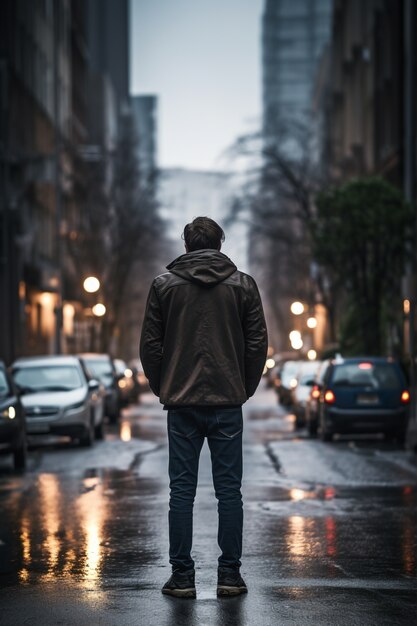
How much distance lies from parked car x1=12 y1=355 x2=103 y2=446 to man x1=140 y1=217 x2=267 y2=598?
16.9 m

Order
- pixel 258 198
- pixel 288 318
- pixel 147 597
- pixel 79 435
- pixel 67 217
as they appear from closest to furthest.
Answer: pixel 147 597, pixel 79 435, pixel 258 198, pixel 67 217, pixel 288 318

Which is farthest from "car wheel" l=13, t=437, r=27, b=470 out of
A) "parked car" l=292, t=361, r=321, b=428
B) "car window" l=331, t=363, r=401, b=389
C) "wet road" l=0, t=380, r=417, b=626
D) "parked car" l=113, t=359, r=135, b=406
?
"parked car" l=113, t=359, r=135, b=406

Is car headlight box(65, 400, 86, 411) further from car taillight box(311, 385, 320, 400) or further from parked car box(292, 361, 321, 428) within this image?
parked car box(292, 361, 321, 428)

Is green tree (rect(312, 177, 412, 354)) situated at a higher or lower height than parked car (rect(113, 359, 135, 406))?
higher

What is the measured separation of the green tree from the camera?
39031mm

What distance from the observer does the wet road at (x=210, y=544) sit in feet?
25.9

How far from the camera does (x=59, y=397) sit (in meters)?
27.3

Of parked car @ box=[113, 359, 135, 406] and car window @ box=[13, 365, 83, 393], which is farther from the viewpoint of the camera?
parked car @ box=[113, 359, 135, 406]

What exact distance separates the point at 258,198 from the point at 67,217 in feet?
91.9

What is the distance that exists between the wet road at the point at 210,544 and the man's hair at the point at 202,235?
6.22ft

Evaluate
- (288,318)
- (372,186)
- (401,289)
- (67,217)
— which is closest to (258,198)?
(401,289)

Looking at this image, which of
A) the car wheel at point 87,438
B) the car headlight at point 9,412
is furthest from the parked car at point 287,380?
the car headlight at point 9,412

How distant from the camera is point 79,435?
86.6ft

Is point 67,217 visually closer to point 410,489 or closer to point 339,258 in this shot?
point 339,258
